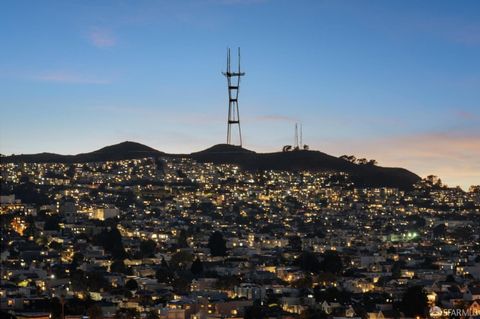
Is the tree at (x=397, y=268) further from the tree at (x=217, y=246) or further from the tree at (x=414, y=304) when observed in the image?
the tree at (x=414, y=304)

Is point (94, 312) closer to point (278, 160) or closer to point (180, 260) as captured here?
point (180, 260)

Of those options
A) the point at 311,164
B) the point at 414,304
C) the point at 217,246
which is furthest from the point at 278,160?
the point at 414,304

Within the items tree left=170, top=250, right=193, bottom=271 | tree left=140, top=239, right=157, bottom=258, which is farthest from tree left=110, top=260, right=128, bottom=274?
tree left=140, top=239, right=157, bottom=258

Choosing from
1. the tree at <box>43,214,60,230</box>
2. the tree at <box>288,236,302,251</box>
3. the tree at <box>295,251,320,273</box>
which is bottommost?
the tree at <box>295,251,320,273</box>

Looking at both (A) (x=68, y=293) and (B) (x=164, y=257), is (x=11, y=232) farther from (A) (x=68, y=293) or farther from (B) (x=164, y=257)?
(A) (x=68, y=293)

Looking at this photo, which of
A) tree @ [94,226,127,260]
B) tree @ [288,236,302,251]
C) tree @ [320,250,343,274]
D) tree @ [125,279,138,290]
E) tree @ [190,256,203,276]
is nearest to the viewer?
tree @ [125,279,138,290]

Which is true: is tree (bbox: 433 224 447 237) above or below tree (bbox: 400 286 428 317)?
above

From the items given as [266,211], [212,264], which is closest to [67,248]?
[212,264]

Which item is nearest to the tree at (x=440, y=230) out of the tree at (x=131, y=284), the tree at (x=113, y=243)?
the tree at (x=113, y=243)

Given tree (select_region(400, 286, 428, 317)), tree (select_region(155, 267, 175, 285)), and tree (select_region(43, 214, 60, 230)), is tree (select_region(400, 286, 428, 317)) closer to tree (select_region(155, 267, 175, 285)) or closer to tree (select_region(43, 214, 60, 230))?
tree (select_region(155, 267, 175, 285))
